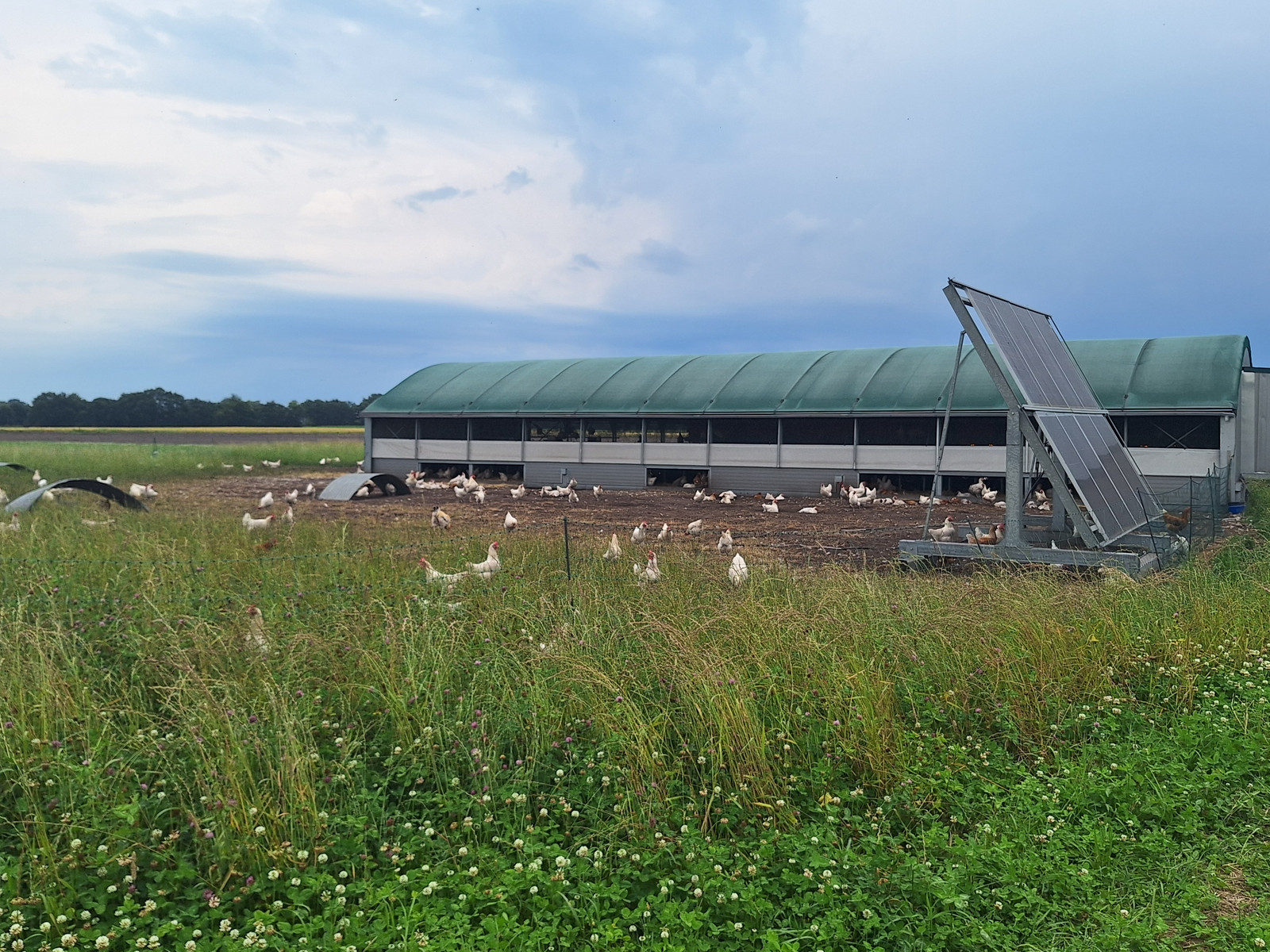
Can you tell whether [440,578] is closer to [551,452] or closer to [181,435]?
[551,452]

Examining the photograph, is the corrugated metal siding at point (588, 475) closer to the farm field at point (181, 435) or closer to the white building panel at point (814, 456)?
the white building panel at point (814, 456)

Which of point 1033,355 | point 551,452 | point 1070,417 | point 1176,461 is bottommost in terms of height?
point 551,452

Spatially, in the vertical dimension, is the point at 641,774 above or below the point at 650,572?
below

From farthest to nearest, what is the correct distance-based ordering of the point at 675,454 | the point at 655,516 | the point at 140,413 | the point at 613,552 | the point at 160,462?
1. the point at 140,413
2. the point at 160,462
3. the point at 675,454
4. the point at 655,516
5. the point at 613,552

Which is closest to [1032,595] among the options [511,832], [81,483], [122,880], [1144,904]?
[1144,904]

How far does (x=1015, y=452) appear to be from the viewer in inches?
440

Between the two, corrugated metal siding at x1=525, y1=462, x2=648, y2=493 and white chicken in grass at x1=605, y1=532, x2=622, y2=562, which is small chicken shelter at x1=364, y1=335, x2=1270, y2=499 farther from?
white chicken in grass at x1=605, y1=532, x2=622, y2=562

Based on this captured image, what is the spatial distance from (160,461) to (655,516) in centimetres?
2610

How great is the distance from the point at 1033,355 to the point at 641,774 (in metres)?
10.6

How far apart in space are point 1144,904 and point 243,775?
4.46m

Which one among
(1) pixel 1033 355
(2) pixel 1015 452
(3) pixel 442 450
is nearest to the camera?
(2) pixel 1015 452

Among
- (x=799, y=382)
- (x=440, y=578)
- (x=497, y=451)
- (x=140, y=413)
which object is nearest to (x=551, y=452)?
(x=497, y=451)

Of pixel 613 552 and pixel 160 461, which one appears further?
pixel 160 461

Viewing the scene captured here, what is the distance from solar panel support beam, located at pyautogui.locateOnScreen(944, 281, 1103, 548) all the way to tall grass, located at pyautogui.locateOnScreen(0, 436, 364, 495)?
23.5m
